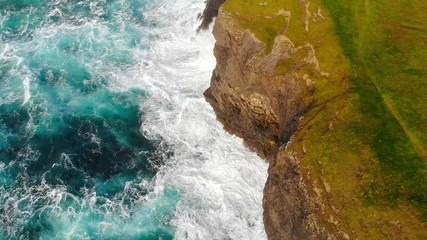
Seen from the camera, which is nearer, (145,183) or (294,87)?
(294,87)

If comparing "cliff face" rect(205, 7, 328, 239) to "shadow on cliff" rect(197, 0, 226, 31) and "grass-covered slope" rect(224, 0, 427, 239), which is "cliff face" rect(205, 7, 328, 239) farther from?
"shadow on cliff" rect(197, 0, 226, 31)

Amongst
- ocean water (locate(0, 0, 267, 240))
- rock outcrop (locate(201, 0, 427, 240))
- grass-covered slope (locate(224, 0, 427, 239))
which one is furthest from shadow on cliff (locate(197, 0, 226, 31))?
grass-covered slope (locate(224, 0, 427, 239))

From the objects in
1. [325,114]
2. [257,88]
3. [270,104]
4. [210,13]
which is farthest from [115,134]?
[325,114]

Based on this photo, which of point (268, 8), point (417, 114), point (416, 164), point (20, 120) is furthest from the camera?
point (20, 120)

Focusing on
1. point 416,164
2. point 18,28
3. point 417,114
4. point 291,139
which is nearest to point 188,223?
point 291,139

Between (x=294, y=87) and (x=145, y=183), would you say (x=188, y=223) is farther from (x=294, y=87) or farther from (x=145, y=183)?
(x=294, y=87)

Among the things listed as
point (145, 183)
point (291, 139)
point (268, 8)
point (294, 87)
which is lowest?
point (145, 183)

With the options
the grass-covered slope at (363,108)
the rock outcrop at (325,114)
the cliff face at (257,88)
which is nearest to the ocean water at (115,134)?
the cliff face at (257,88)
